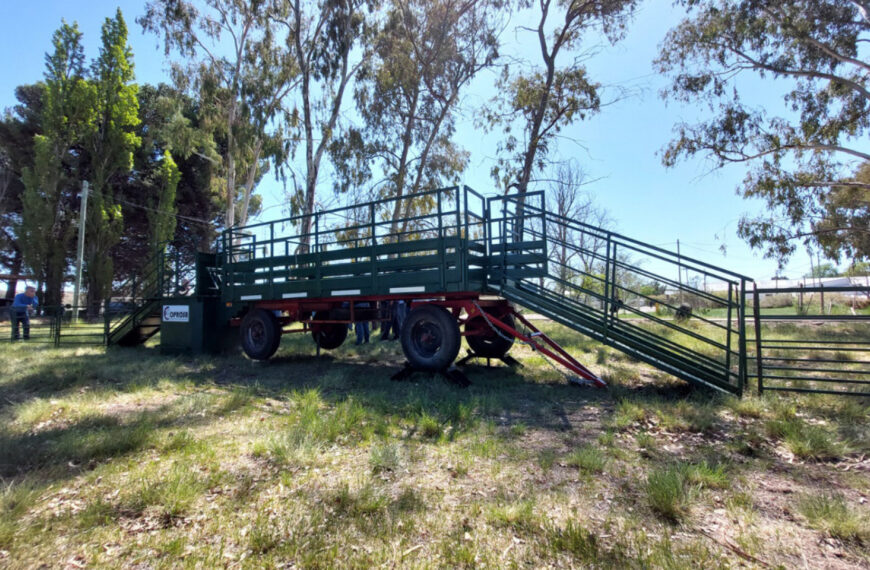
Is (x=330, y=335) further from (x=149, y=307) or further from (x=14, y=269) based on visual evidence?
(x=14, y=269)

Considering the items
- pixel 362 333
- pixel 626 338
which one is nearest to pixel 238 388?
pixel 362 333

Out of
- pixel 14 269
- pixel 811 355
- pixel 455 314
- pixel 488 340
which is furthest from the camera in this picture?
pixel 14 269

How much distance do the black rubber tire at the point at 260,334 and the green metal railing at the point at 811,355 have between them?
25.1ft

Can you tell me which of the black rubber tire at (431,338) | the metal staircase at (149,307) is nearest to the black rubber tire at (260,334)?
the metal staircase at (149,307)

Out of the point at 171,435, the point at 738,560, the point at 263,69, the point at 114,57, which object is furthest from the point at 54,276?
the point at 738,560

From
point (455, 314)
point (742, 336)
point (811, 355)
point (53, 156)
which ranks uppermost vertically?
point (53, 156)

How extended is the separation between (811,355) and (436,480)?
912cm

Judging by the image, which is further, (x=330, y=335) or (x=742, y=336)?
(x=330, y=335)

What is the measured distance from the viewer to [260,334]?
874cm

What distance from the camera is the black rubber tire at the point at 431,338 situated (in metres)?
6.35

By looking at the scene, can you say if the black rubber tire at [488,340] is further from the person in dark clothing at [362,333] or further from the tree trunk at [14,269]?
the tree trunk at [14,269]

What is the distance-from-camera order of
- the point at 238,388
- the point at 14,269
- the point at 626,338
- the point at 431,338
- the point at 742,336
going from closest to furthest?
the point at 742,336
the point at 626,338
the point at 238,388
the point at 431,338
the point at 14,269

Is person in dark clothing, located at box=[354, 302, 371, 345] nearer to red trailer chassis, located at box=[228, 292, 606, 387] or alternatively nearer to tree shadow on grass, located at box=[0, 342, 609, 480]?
tree shadow on grass, located at box=[0, 342, 609, 480]

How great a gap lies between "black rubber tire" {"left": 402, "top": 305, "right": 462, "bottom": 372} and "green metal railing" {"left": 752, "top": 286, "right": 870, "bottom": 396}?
12.1 ft
